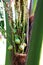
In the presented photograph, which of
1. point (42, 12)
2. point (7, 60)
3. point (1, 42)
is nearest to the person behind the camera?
point (42, 12)

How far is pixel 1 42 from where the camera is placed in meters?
1.35

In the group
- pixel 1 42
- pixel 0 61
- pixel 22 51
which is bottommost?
pixel 0 61

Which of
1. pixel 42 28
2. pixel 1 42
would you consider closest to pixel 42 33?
pixel 42 28

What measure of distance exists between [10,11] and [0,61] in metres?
0.69

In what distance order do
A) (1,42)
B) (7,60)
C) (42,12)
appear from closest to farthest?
(42,12), (7,60), (1,42)

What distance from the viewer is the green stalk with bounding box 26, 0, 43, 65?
53cm

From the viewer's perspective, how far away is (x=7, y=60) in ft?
2.56

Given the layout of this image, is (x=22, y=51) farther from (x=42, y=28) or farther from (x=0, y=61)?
(x=0, y=61)

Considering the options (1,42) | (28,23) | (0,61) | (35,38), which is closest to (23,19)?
(28,23)

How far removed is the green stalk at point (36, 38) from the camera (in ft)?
1.73

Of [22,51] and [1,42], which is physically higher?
[22,51]

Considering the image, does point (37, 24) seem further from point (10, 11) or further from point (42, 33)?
point (10, 11)

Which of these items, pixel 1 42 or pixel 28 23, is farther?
pixel 1 42

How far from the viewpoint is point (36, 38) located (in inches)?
21.6
